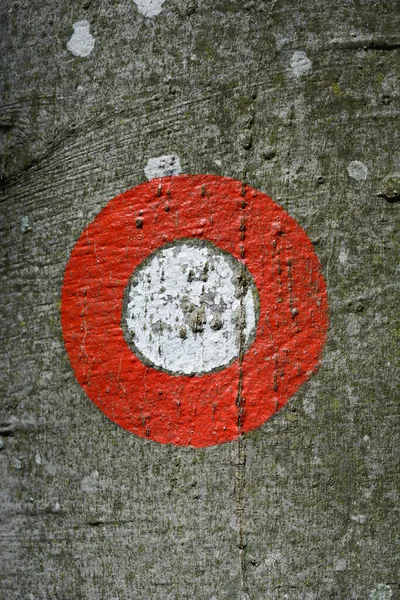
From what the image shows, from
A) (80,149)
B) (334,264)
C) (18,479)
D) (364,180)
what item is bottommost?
(18,479)

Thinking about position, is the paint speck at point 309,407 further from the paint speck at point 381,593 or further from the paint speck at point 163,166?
the paint speck at point 163,166

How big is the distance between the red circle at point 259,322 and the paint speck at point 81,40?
0.22 meters

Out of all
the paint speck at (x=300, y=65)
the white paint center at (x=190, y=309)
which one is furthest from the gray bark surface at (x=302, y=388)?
the white paint center at (x=190, y=309)

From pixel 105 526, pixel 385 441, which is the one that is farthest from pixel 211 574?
pixel 385 441

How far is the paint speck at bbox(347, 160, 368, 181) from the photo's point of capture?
0.92 metres

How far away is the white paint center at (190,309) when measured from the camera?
926 mm

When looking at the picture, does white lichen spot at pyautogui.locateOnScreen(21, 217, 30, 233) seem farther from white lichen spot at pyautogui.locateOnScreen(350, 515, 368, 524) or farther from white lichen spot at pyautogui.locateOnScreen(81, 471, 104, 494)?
white lichen spot at pyautogui.locateOnScreen(350, 515, 368, 524)

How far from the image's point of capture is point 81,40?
3.23 ft

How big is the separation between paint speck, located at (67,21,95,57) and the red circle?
217 millimetres

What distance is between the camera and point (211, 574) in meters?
0.90

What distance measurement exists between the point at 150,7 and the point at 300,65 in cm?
23

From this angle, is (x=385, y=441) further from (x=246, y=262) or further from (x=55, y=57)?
(x=55, y=57)

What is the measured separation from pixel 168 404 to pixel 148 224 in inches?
9.9

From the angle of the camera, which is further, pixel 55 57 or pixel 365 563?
pixel 55 57
